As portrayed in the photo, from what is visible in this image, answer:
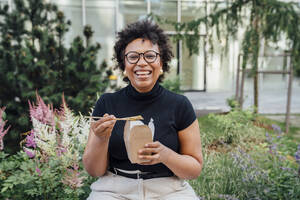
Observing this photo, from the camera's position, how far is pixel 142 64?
1.26 meters

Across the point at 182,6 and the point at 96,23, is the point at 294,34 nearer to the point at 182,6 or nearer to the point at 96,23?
the point at 182,6

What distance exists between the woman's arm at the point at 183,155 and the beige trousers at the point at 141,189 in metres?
0.09

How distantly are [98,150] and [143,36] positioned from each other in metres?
0.62

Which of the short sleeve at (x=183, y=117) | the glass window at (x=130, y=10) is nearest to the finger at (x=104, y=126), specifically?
the short sleeve at (x=183, y=117)

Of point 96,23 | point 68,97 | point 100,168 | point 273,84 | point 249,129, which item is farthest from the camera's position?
point 273,84

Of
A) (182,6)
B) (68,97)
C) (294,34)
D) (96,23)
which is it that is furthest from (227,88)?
(68,97)

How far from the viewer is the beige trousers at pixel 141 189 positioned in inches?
50.8

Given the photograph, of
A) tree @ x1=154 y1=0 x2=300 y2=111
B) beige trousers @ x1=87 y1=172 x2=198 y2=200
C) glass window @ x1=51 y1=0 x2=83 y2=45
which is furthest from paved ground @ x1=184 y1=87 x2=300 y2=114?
glass window @ x1=51 y1=0 x2=83 y2=45

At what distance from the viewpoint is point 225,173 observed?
8.07 ft

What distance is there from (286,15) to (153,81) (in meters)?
4.14

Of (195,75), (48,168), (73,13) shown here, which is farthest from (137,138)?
(195,75)

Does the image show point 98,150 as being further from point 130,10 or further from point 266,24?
point 130,10

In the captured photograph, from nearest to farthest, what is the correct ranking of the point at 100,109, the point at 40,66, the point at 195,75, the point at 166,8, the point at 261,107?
the point at 100,109
the point at 40,66
the point at 261,107
the point at 166,8
the point at 195,75

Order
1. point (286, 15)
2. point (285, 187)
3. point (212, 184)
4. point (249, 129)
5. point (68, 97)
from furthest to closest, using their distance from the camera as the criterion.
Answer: point (286, 15) → point (249, 129) → point (68, 97) → point (212, 184) → point (285, 187)
